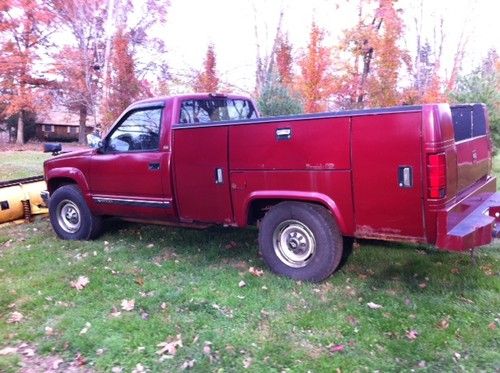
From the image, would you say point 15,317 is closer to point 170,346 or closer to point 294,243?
point 170,346

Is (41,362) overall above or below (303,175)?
below

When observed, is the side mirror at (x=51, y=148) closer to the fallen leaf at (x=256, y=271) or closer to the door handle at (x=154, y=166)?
the door handle at (x=154, y=166)

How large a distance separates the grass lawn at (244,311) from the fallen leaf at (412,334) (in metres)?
0.02

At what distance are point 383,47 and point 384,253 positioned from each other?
1231cm

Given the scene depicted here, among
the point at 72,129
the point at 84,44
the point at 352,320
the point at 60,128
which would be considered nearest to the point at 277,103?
the point at 352,320

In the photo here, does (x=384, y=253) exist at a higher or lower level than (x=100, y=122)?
lower

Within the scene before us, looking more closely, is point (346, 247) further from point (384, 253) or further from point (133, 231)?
point (133, 231)

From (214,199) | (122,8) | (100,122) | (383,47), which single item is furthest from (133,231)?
(122,8)

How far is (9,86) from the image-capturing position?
29156mm

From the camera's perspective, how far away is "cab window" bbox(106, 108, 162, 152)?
6.18 meters

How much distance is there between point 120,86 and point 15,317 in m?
16.7

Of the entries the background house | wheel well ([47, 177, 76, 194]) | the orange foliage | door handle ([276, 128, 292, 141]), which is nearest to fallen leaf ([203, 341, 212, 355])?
door handle ([276, 128, 292, 141])

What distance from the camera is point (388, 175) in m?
4.41

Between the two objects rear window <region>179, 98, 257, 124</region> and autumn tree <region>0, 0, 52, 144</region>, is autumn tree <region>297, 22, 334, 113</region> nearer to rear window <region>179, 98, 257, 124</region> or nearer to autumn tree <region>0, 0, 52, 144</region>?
rear window <region>179, 98, 257, 124</region>
